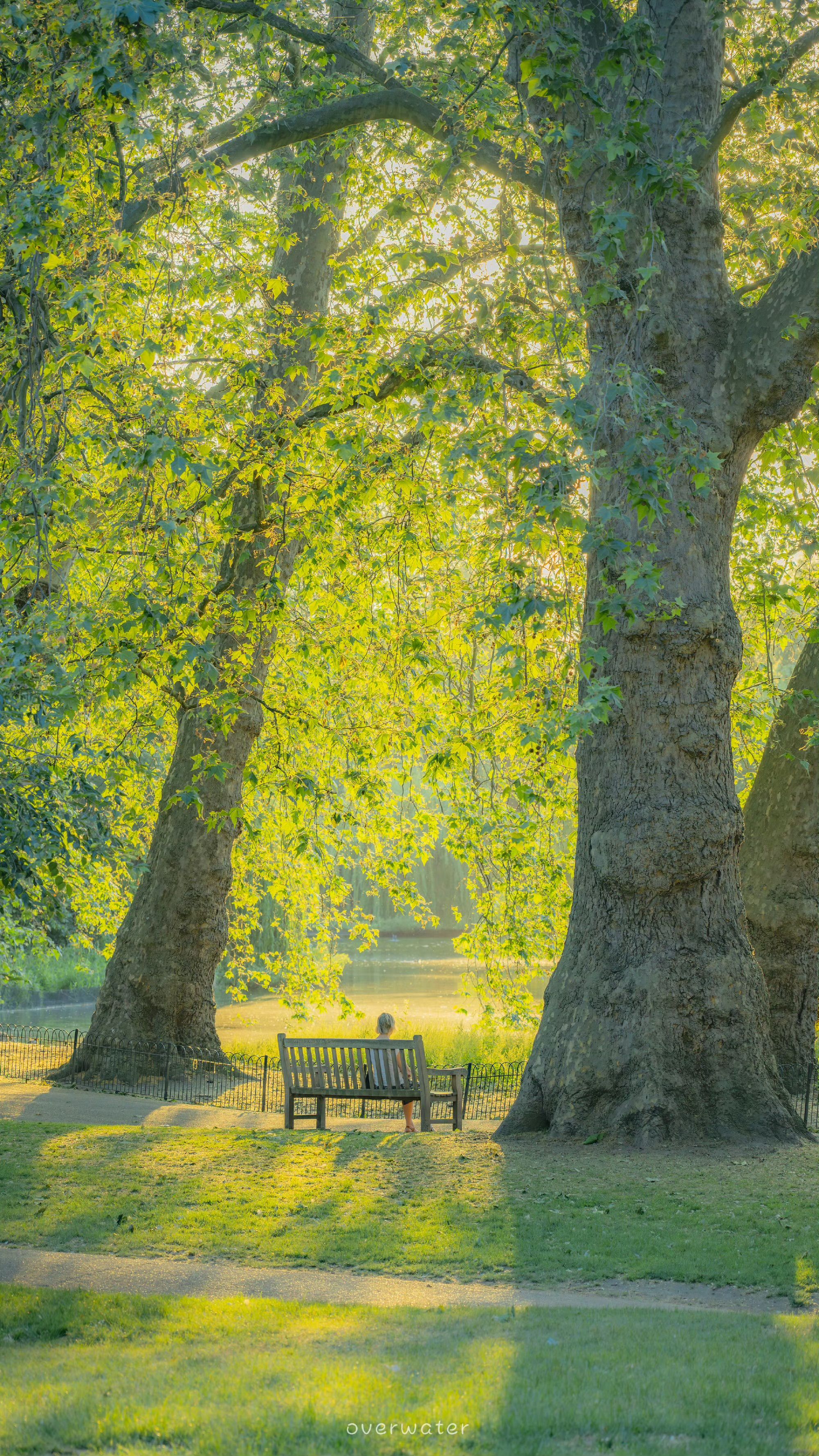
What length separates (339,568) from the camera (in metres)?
12.8

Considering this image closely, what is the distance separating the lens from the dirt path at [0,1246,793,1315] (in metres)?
5.68

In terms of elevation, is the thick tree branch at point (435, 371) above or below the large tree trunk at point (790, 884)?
above

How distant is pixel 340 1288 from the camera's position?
5.91 meters

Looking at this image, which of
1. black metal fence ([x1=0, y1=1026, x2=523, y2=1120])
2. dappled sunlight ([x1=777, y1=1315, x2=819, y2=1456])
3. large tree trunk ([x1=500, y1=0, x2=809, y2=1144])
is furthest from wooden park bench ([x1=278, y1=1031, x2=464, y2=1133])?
dappled sunlight ([x1=777, y1=1315, x2=819, y2=1456])

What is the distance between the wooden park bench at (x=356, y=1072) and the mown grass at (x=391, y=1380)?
4.80 m

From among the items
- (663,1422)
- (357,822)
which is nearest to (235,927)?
(357,822)

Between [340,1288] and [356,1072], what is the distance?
176 inches

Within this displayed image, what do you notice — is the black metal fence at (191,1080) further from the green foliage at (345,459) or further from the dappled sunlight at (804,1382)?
the dappled sunlight at (804,1382)

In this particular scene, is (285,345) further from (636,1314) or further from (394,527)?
(636,1314)

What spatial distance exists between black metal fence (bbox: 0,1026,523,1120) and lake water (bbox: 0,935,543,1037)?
2.15m

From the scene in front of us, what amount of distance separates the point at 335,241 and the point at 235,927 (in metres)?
11.1

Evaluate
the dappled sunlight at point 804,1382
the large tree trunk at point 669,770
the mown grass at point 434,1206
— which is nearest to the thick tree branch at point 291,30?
the large tree trunk at point 669,770

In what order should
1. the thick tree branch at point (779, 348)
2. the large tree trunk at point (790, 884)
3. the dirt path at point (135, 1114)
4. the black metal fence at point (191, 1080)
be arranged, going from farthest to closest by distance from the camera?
the black metal fence at point (191, 1080), the large tree trunk at point (790, 884), the dirt path at point (135, 1114), the thick tree branch at point (779, 348)

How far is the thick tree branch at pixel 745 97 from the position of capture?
9.54 metres
